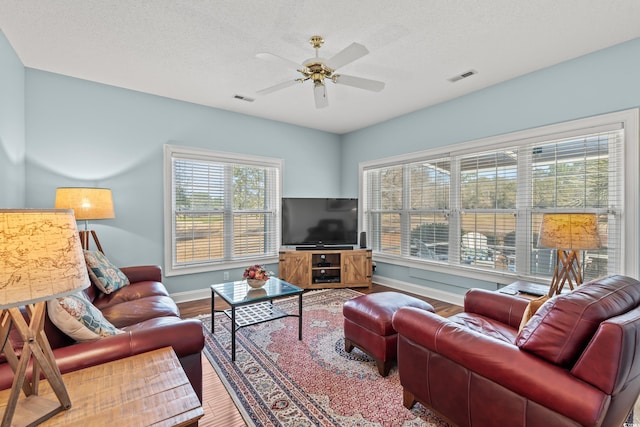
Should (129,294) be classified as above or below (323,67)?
below

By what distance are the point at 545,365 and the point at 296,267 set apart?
3.57 metres

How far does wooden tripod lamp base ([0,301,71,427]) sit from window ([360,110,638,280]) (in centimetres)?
352

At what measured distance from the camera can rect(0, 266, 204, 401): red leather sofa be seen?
4.53 ft

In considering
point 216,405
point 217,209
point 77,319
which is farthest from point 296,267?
point 77,319

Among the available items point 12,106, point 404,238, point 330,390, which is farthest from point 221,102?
point 330,390

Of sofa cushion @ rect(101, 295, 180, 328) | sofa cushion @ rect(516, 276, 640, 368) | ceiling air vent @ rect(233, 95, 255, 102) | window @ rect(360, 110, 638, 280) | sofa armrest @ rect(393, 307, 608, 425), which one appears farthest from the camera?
ceiling air vent @ rect(233, 95, 255, 102)

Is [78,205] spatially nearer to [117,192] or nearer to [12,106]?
[117,192]

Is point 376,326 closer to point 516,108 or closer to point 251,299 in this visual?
point 251,299

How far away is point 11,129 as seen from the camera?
2.70 m

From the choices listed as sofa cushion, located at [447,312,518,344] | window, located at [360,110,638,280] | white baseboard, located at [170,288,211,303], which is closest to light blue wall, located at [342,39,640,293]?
window, located at [360,110,638,280]

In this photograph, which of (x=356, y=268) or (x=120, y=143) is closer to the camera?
(x=120, y=143)

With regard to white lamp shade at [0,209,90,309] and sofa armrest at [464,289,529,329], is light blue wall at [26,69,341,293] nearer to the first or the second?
white lamp shade at [0,209,90,309]

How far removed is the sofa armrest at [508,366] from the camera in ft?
3.62

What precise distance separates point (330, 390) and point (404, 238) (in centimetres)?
301
